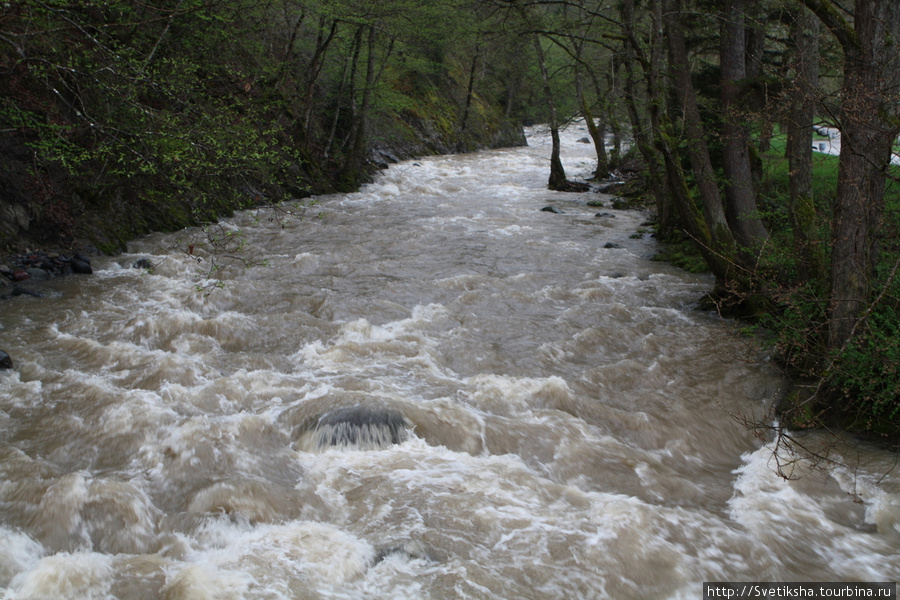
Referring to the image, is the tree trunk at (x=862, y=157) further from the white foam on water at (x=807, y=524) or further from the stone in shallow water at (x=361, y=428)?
the stone in shallow water at (x=361, y=428)

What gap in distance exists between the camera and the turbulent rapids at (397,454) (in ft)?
14.1

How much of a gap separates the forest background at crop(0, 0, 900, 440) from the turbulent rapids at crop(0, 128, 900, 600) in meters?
0.88

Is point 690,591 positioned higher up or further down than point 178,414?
further down

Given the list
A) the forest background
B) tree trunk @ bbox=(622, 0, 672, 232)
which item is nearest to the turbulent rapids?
the forest background

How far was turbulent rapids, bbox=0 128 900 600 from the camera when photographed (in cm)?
431

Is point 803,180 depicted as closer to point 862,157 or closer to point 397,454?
point 862,157

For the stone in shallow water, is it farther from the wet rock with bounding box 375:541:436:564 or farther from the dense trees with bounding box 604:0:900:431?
the dense trees with bounding box 604:0:900:431

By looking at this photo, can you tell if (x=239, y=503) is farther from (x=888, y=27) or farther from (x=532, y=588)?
(x=888, y=27)

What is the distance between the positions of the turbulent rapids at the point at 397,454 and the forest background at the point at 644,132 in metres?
0.88

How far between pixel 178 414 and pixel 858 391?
6.43m

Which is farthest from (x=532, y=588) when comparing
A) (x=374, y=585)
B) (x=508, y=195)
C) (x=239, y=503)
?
(x=508, y=195)

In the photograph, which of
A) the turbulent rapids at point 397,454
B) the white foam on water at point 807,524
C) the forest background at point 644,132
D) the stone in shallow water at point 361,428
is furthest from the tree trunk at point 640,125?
the stone in shallow water at point 361,428

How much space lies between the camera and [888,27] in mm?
5609

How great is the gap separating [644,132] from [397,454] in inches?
385
